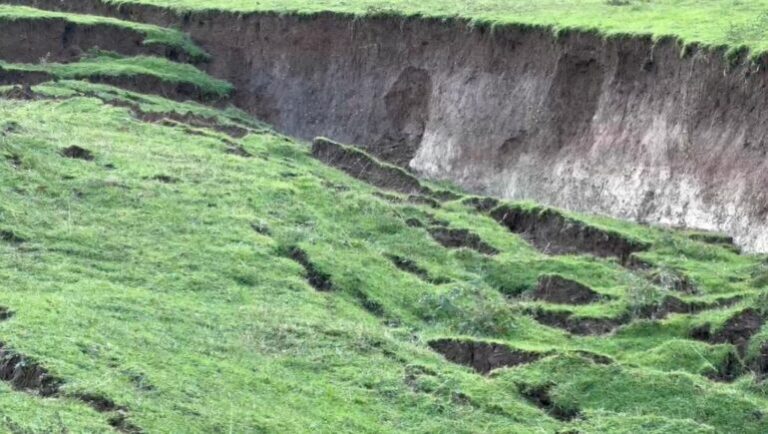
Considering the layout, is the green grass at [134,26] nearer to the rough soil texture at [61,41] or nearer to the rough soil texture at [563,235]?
the rough soil texture at [61,41]

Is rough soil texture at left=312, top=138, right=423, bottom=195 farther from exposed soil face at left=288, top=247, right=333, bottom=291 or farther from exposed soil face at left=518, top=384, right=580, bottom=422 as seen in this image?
exposed soil face at left=518, top=384, right=580, bottom=422

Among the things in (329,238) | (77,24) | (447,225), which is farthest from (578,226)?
(77,24)

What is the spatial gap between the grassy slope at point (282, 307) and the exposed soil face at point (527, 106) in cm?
147

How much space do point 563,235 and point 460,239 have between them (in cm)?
155

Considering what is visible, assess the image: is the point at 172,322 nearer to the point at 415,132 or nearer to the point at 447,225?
the point at 447,225

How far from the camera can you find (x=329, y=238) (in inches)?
739

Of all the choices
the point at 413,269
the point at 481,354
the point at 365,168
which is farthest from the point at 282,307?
the point at 365,168

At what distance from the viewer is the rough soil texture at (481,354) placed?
49.0ft

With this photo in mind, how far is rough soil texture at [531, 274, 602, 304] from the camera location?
59.4 ft

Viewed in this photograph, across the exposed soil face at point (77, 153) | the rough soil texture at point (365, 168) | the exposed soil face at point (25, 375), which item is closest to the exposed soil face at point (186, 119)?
the rough soil texture at point (365, 168)

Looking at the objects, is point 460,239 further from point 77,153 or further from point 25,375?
point 25,375

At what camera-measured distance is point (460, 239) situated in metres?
20.4

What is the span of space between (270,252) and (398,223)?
3240 millimetres

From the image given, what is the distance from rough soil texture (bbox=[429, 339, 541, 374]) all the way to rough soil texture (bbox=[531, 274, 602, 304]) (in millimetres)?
3062
